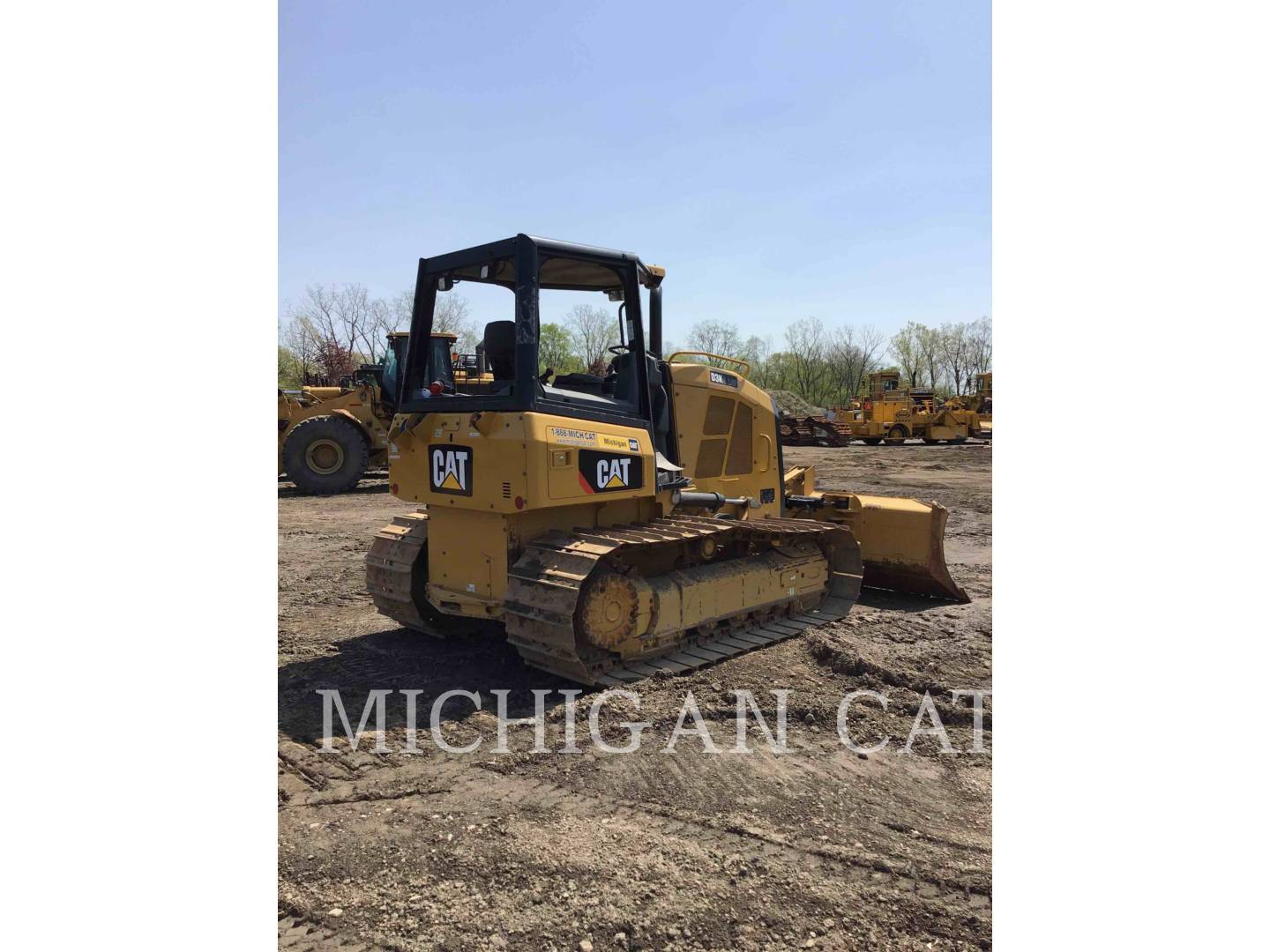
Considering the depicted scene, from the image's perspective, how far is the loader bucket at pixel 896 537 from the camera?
7219 millimetres

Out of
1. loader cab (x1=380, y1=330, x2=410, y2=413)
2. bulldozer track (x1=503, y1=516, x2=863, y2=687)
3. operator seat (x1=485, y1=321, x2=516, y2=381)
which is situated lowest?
bulldozer track (x1=503, y1=516, x2=863, y2=687)

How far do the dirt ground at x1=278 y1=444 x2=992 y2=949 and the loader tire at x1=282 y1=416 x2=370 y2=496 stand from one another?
1042 centimetres

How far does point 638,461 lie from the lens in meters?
5.57

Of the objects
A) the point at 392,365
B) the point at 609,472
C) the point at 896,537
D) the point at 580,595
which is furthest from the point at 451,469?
the point at 392,365

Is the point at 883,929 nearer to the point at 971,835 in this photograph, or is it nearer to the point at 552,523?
the point at 971,835

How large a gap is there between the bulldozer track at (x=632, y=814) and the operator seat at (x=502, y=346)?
8.00ft

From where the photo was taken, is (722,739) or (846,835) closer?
(846,835)

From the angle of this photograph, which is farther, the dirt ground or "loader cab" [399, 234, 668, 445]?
"loader cab" [399, 234, 668, 445]

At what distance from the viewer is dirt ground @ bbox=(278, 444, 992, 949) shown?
281 cm

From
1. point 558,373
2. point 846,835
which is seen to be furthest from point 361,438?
point 846,835

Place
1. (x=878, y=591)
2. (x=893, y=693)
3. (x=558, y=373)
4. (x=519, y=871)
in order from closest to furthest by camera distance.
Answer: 1. (x=519, y=871)
2. (x=893, y=693)
3. (x=558, y=373)
4. (x=878, y=591)

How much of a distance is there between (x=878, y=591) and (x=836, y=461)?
18.3m

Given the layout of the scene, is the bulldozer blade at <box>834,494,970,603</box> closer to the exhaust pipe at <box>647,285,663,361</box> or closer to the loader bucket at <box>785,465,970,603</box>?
the loader bucket at <box>785,465,970,603</box>

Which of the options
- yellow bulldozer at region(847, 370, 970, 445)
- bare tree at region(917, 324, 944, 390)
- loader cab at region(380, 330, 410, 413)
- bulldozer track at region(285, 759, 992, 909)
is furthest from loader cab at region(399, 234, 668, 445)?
bare tree at region(917, 324, 944, 390)
